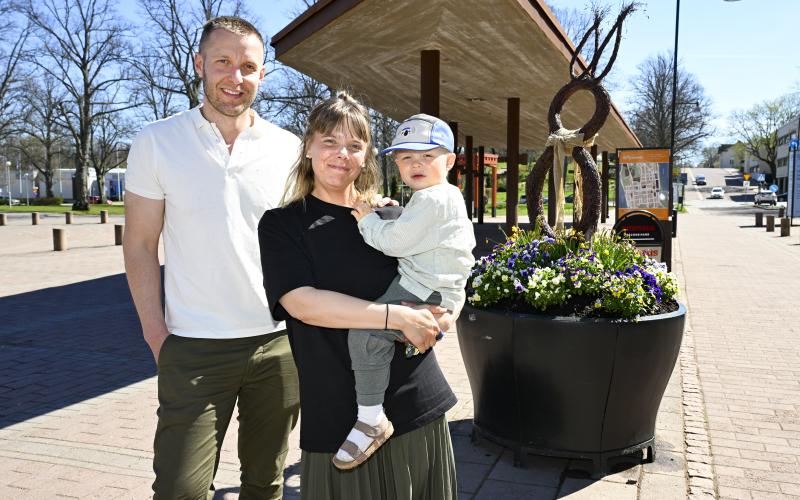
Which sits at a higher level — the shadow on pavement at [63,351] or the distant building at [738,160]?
the distant building at [738,160]

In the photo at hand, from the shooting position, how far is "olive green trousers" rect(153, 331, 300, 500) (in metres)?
2.28

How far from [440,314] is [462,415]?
10.1 ft

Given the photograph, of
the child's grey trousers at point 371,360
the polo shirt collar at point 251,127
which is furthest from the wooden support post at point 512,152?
the child's grey trousers at point 371,360

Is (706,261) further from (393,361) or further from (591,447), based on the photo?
(393,361)

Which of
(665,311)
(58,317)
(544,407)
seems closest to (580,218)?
(665,311)

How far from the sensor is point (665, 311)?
394cm

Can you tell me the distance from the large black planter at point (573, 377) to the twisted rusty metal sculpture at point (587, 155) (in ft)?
3.47

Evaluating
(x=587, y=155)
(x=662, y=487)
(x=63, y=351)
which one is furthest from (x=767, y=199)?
(x=662, y=487)

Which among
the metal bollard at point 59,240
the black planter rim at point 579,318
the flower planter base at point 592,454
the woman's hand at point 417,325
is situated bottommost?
the flower planter base at point 592,454

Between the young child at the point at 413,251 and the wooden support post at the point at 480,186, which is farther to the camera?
the wooden support post at the point at 480,186

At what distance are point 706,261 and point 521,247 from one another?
13.7 metres

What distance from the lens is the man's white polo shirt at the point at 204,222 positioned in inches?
93.6

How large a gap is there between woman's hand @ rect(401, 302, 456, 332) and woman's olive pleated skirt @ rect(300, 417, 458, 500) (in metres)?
0.34

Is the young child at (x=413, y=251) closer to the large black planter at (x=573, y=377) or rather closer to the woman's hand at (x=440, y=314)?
the woman's hand at (x=440, y=314)
